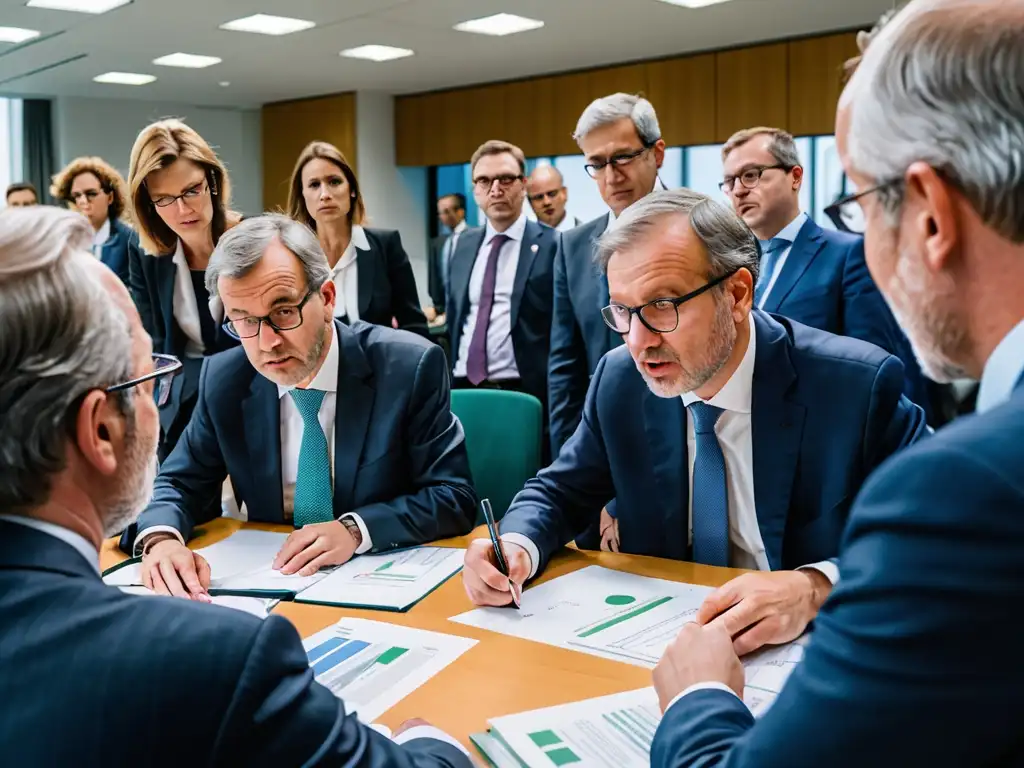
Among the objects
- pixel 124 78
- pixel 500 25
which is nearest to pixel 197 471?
pixel 500 25

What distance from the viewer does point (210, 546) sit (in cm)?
218

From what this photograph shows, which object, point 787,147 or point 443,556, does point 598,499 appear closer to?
point 443,556

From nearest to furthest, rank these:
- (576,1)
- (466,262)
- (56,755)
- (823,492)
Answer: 1. (56,755)
2. (823,492)
3. (466,262)
4. (576,1)

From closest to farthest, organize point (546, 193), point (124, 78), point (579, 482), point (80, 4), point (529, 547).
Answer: point (529, 547)
point (579, 482)
point (546, 193)
point (80, 4)
point (124, 78)

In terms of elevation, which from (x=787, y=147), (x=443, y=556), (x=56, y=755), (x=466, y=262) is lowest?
(x=443, y=556)

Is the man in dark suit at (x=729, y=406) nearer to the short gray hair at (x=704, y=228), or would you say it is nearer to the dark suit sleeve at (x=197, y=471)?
the short gray hair at (x=704, y=228)

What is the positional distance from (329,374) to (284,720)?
151 cm

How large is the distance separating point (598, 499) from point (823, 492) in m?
0.52

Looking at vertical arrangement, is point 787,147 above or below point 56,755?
above

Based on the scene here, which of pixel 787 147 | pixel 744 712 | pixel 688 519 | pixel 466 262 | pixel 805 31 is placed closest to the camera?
pixel 744 712

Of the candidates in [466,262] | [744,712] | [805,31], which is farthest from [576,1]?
[744,712]

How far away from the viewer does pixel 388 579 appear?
74.7 inches

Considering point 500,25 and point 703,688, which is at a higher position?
point 500,25

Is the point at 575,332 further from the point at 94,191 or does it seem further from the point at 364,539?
the point at 94,191
